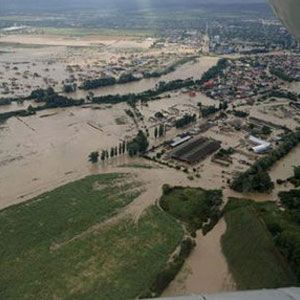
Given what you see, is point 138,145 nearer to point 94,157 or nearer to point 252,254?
point 94,157

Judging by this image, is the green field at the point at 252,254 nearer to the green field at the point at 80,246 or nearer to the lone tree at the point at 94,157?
the green field at the point at 80,246

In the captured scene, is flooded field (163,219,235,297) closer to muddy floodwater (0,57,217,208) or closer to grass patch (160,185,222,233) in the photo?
grass patch (160,185,222,233)

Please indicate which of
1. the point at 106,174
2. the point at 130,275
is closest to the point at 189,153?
the point at 106,174

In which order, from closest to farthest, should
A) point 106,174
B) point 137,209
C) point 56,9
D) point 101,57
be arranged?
point 137,209 < point 106,174 < point 101,57 < point 56,9

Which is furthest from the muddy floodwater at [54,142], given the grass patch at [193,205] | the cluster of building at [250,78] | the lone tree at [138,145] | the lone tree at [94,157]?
the grass patch at [193,205]

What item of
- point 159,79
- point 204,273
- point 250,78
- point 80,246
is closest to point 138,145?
point 80,246

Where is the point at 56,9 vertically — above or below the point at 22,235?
below

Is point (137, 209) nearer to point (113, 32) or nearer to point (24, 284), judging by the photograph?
point (24, 284)
